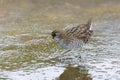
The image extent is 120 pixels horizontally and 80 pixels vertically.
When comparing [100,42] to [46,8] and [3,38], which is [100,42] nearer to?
[3,38]

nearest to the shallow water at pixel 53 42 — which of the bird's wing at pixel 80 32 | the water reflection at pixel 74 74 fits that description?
the water reflection at pixel 74 74

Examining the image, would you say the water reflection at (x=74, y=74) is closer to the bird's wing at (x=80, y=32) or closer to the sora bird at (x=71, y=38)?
the sora bird at (x=71, y=38)

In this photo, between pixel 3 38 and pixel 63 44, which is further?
pixel 3 38

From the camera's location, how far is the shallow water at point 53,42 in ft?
23.5

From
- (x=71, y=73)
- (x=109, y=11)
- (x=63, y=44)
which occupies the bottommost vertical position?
(x=71, y=73)

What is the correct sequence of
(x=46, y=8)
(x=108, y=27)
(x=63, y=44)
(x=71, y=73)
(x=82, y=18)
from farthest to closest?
(x=46, y=8)
(x=82, y=18)
(x=108, y=27)
(x=63, y=44)
(x=71, y=73)

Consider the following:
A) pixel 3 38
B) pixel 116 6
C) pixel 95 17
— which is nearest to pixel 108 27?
pixel 95 17

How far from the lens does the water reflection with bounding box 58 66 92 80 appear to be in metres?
6.98

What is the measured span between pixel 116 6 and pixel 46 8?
1.93 metres

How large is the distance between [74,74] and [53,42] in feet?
6.06

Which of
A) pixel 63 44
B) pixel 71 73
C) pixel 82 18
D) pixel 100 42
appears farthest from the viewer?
pixel 82 18

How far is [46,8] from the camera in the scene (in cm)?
1154

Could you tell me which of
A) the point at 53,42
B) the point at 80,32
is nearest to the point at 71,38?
the point at 80,32

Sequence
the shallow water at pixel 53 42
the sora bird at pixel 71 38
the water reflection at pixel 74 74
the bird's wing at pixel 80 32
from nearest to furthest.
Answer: the water reflection at pixel 74 74 < the shallow water at pixel 53 42 < the sora bird at pixel 71 38 < the bird's wing at pixel 80 32
